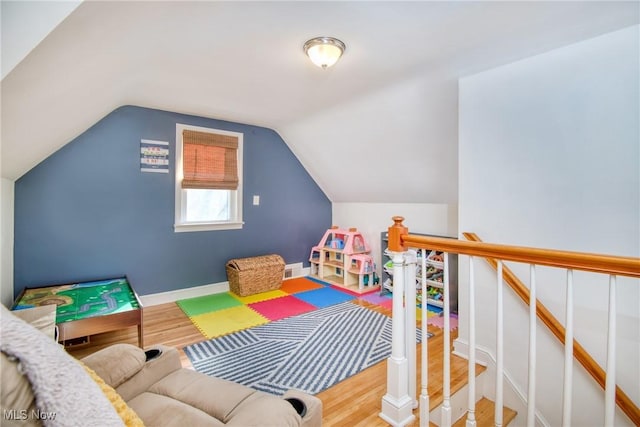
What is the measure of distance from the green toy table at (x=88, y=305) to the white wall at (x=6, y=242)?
10cm

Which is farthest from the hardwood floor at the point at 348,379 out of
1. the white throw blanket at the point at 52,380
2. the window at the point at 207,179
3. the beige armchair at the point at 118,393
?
the white throw blanket at the point at 52,380

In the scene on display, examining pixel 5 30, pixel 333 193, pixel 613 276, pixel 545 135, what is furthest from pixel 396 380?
pixel 333 193

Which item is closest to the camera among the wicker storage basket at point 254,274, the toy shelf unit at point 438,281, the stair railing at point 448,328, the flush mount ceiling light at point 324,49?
the stair railing at point 448,328

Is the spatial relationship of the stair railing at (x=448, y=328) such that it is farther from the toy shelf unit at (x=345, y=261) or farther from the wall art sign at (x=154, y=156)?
the wall art sign at (x=154, y=156)

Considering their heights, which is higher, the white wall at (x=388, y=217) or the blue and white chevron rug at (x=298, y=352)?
the white wall at (x=388, y=217)

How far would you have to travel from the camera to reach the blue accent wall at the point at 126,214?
2740mm

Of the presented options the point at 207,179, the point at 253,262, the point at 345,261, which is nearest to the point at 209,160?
the point at 207,179

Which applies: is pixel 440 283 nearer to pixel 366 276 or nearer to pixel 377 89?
pixel 366 276

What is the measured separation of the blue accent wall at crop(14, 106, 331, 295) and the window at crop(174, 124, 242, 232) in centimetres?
9

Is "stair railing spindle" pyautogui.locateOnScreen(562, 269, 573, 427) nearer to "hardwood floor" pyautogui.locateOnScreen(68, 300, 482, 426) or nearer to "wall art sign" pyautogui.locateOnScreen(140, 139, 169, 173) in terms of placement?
"hardwood floor" pyautogui.locateOnScreen(68, 300, 482, 426)

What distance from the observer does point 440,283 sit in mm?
3154

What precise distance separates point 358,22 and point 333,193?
10.3 feet

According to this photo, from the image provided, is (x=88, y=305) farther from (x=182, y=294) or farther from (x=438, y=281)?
(x=438, y=281)

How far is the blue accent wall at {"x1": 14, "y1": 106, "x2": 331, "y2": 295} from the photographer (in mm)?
2740
